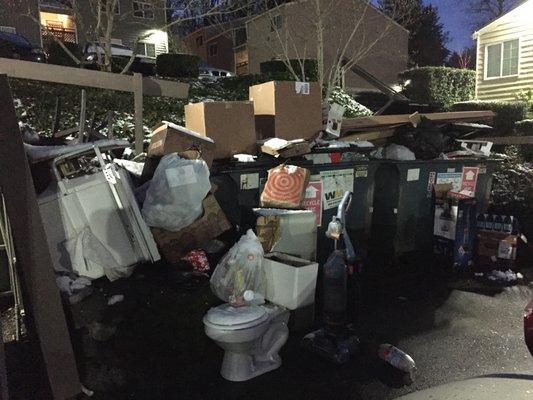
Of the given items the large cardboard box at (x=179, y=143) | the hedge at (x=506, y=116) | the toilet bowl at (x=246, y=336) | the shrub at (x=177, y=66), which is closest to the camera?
the toilet bowl at (x=246, y=336)

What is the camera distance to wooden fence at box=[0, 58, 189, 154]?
441cm

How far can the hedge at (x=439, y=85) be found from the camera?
18.4m

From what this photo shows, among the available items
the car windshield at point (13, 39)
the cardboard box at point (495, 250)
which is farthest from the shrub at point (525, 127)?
the car windshield at point (13, 39)

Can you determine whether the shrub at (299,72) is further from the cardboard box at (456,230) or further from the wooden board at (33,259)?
the wooden board at (33,259)

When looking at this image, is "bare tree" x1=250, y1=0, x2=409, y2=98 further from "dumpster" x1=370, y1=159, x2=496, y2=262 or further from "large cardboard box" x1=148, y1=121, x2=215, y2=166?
"large cardboard box" x1=148, y1=121, x2=215, y2=166

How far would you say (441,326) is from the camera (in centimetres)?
404

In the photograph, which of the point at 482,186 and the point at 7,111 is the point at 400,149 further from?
the point at 7,111

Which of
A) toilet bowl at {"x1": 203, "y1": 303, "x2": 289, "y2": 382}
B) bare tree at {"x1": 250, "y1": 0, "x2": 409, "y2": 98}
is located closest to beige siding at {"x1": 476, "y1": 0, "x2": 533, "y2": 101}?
bare tree at {"x1": 250, "y1": 0, "x2": 409, "y2": 98}

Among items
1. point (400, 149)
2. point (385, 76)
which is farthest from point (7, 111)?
point (385, 76)

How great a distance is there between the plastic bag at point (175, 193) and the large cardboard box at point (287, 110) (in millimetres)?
1684

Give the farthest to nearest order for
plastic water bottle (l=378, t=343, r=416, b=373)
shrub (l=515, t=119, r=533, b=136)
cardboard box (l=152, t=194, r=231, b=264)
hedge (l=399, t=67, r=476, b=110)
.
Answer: hedge (l=399, t=67, r=476, b=110) < shrub (l=515, t=119, r=533, b=136) < cardboard box (l=152, t=194, r=231, b=264) < plastic water bottle (l=378, t=343, r=416, b=373)

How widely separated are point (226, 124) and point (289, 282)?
2008mm

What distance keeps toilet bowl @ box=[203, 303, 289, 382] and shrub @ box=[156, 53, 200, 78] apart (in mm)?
10448

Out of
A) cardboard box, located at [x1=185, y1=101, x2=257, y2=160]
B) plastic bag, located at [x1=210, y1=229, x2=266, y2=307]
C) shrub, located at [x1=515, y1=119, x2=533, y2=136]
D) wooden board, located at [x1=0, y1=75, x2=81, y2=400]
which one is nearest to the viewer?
wooden board, located at [x1=0, y1=75, x2=81, y2=400]
